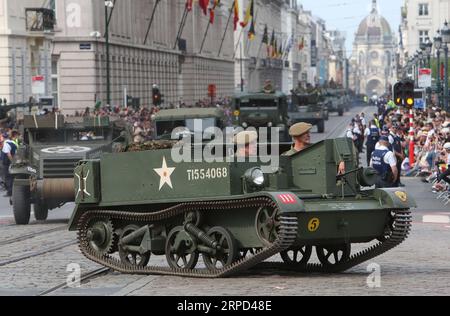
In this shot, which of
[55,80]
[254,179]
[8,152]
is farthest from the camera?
[55,80]

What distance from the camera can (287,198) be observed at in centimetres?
1490

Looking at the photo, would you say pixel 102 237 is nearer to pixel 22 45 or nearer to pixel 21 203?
pixel 21 203

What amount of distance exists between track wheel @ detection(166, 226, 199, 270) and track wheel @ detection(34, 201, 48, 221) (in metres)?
11.0

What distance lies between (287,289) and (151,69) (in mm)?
71244

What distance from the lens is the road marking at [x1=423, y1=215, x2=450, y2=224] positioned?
87.0ft

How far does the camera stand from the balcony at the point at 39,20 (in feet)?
189

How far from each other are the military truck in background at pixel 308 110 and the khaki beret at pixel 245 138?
194 feet

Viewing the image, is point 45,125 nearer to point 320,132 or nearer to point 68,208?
point 68,208

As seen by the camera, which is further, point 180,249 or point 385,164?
point 385,164

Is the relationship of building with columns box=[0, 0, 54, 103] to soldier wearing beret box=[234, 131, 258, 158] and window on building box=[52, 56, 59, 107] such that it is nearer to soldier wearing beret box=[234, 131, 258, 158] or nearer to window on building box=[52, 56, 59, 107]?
window on building box=[52, 56, 59, 107]

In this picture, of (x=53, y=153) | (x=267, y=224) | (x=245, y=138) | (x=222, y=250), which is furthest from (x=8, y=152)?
(x=267, y=224)

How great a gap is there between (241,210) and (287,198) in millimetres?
994

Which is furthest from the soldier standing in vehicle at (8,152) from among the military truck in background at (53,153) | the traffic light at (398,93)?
the traffic light at (398,93)

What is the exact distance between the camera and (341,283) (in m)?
15.0
